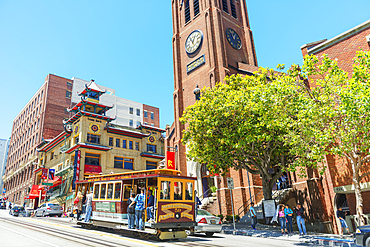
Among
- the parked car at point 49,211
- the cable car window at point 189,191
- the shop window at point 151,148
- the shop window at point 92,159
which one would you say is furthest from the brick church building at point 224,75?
the parked car at point 49,211

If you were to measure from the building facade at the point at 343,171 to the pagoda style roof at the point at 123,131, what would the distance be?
32.2m

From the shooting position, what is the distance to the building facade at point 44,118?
5431 cm

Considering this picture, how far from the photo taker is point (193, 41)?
34.9m

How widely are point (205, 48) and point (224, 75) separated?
17.1 ft

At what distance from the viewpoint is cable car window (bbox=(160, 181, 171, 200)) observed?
11499 mm

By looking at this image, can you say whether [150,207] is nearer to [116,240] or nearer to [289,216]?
[116,240]

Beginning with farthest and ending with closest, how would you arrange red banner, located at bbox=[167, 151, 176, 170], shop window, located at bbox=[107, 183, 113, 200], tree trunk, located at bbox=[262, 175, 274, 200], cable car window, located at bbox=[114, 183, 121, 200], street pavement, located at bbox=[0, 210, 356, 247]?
red banner, located at bbox=[167, 151, 176, 170], tree trunk, located at bbox=[262, 175, 274, 200], shop window, located at bbox=[107, 183, 113, 200], cable car window, located at bbox=[114, 183, 121, 200], street pavement, located at bbox=[0, 210, 356, 247]

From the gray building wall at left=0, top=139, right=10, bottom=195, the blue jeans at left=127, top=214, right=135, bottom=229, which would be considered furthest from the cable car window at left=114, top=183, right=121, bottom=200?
the gray building wall at left=0, top=139, right=10, bottom=195

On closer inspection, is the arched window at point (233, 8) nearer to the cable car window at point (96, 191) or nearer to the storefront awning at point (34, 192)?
the cable car window at point (96, 191)

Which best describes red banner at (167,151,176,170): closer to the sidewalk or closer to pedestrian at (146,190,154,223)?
the sidewalk

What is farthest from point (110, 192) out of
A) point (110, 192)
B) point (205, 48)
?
point (205, 48)

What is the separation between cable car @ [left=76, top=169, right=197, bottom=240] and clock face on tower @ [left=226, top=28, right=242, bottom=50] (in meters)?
25.6

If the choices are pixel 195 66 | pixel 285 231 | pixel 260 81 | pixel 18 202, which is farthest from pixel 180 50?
pixel 18 202

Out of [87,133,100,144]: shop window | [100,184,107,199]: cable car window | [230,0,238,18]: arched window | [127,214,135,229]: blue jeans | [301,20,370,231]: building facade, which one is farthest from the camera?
[87,133,100,144]: shop window
